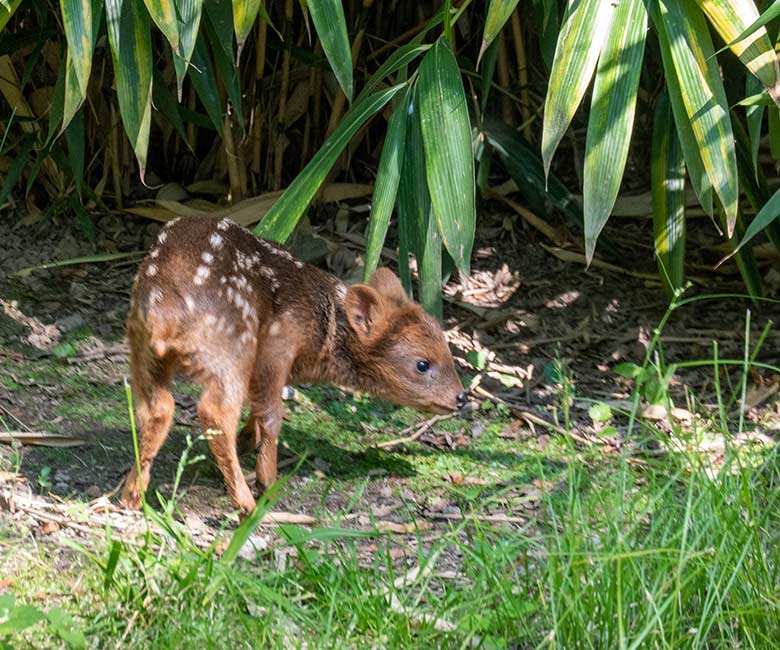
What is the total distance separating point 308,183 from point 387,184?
33 cm

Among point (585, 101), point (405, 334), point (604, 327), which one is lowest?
point (604, 327)

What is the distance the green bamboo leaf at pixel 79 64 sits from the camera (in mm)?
4105

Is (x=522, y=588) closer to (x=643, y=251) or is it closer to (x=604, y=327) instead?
(x=604, y=327)

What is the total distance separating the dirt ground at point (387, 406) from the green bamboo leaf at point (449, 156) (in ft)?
2.58

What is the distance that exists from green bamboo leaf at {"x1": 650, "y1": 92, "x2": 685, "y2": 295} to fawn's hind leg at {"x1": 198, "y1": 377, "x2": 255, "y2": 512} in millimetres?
2031

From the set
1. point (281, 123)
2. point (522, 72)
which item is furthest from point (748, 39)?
point (281, 123)

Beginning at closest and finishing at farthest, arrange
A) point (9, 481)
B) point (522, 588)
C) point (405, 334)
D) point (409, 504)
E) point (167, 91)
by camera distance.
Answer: point (522, 588)
point (9, 481)
point (409, 504)
point (405, 334)
point (167, 91)

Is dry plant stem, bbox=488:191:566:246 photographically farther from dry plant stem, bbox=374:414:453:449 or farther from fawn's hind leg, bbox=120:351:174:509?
fawn's hind leg, bbox=120:351:174:509

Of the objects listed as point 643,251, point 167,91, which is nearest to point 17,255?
point 167,91

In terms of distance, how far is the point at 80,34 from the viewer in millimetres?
4137

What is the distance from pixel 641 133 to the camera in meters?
6.82

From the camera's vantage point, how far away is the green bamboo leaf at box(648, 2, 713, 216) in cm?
427

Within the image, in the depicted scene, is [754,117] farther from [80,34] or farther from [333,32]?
[80,34]

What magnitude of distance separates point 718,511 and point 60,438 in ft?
8.04
